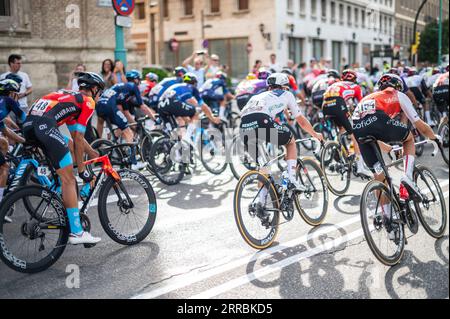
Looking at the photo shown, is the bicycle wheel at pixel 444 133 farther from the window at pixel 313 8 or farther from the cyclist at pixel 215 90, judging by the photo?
the window at pixel 313 8

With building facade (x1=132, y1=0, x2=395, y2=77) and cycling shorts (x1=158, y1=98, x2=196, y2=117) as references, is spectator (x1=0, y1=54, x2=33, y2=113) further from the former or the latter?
building facade (x1=132, y1=0, x2=395, y2=77)

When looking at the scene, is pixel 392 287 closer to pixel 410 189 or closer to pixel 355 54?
pixel 410 189

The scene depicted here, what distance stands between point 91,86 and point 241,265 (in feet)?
8.07

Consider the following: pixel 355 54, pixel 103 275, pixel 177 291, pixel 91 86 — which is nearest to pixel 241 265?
pixel 177 291

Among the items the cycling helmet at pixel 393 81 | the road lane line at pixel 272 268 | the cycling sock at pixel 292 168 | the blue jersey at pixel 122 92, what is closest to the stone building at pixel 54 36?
the blue jersey at pixel 122 92

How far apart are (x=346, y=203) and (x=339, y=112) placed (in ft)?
6.52

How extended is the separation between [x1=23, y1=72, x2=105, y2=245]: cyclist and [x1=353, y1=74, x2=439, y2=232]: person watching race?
2889 mm

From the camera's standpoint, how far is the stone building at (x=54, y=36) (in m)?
16.4

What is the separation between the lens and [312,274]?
5.07 m

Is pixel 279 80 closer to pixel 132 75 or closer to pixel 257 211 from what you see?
pixel 257 211

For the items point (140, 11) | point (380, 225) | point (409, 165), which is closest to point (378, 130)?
point (409, 165)

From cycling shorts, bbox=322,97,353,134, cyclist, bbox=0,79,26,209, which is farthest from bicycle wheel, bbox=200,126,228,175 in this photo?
cyclist, bbox=0,79,26,209

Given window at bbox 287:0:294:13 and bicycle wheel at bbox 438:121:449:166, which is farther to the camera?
window at bbox 287:0:294:13

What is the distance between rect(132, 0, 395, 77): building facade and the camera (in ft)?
135
